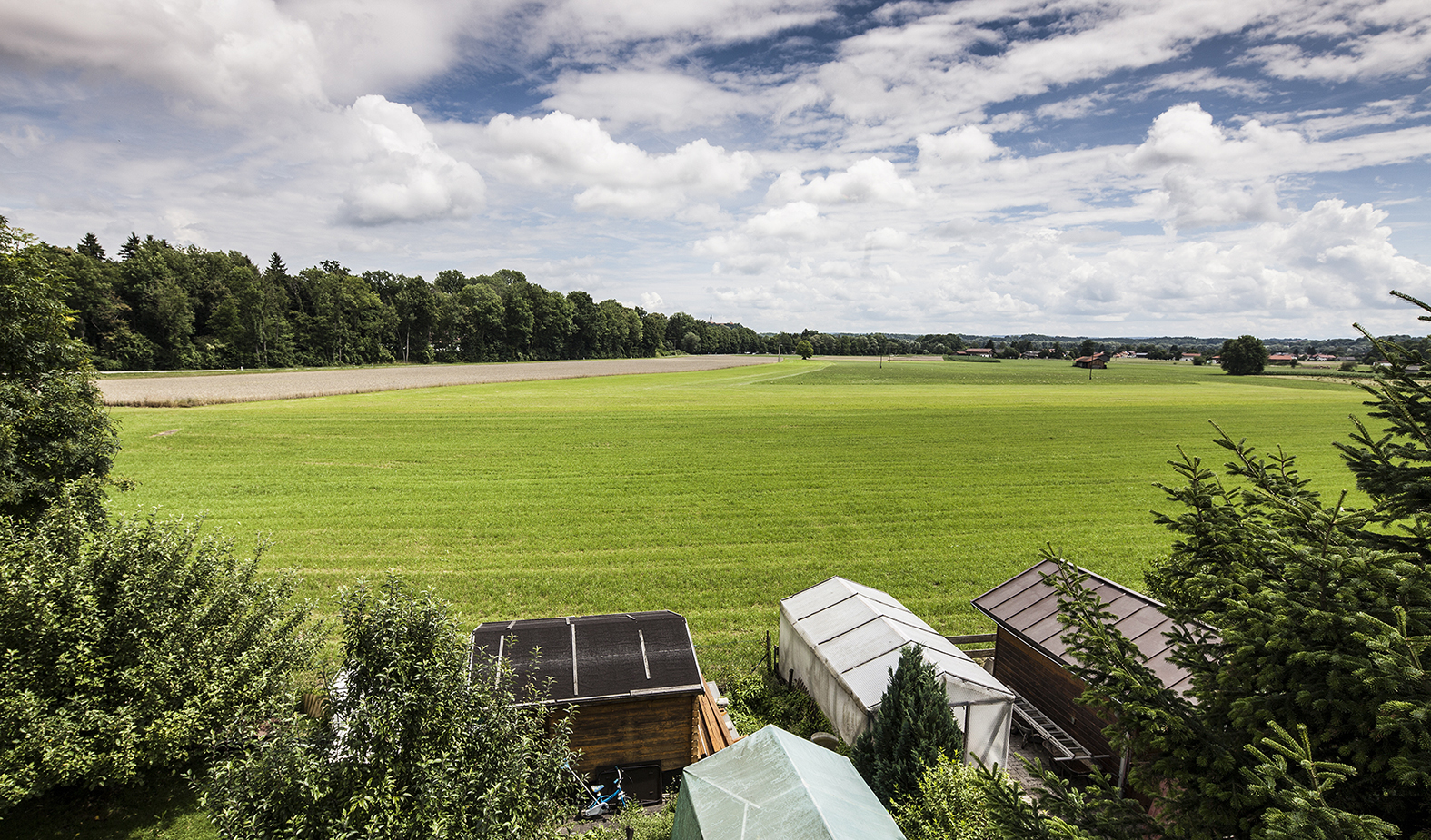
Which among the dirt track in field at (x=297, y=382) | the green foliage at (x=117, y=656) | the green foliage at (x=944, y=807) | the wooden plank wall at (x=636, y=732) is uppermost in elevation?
the dirt track in field at (x=297, y=382)

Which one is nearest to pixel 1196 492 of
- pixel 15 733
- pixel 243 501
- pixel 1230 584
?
pixel 1230 584

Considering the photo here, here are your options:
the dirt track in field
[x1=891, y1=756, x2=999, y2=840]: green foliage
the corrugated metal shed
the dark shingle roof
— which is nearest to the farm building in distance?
[x1=891, y1=756, x2=999, y2=840]: green foliage

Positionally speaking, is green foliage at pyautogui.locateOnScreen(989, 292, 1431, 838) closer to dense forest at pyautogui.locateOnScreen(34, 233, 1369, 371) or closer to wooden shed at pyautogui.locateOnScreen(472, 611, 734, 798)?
wooden shed at pyautogui.locateOnScreen(472, 611, 734, 798)

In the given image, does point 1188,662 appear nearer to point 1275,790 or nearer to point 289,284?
point 1275,790

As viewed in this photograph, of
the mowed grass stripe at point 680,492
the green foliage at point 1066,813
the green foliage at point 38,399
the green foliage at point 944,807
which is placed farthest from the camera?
the mowed grass stripe at point 680,492

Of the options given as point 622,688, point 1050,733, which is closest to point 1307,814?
point 622,688

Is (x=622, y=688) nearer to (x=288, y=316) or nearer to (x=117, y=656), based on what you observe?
(x=117, y=656)

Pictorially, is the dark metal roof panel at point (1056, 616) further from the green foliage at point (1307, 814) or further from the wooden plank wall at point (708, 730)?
the green foliage at point (1307, 814)

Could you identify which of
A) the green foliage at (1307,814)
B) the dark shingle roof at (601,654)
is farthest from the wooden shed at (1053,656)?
the green foliage at (1307,814)
